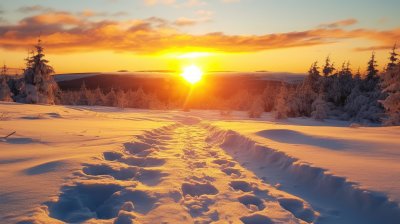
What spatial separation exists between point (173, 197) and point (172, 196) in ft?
0.17

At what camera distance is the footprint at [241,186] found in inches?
249

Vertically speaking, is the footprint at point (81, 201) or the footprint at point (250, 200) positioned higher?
the footprint at point (81, 201)

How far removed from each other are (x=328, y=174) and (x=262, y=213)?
2025mm

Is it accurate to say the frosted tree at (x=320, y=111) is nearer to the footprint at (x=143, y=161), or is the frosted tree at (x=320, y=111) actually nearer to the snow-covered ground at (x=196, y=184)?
the snow-covered ground at (x=196, y=184)

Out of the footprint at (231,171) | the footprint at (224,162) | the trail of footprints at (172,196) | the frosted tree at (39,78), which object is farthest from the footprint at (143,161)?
the frosted tree at (39,78)

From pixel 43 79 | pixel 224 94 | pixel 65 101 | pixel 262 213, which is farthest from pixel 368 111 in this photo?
pixel 224 94

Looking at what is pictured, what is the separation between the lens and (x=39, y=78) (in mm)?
37812

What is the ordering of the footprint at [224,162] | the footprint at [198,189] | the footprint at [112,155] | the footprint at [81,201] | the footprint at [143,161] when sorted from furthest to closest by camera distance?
the footprint at [224,162] → the footprint at [112,155] → the footprint at [143,161] → the footprint at [198,189] → the footprint at [81,201]

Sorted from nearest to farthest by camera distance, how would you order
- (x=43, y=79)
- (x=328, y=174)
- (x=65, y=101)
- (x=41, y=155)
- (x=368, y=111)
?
(x=328, y=174) < (x=41, y=155) < (x=43, y=79) < (x=368, y=111) < (x=65, y=101)

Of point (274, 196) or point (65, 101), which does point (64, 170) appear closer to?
point (274, 196)

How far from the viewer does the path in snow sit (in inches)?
183

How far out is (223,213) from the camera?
4.86 meters

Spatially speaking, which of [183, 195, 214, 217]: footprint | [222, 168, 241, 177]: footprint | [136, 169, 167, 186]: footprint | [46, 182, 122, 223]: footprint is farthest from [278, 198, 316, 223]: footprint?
[46, 182, 122, 223]: footprint

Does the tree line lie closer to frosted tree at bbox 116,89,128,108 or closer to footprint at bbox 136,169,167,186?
frosted tree at bbox 116,89,128,108
